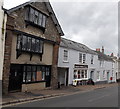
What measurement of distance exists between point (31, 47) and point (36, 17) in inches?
119

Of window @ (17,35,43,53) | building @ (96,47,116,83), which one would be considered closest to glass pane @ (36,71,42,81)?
window @ (17,35,43,53)

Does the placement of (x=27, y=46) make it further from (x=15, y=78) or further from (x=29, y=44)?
(x=15, y=78)

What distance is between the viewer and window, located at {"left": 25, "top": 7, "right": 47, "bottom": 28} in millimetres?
14602

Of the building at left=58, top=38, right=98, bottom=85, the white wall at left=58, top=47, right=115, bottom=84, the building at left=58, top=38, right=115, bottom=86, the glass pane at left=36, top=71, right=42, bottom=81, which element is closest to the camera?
the glass pane at left=36, top=71, right=42, bottom=81

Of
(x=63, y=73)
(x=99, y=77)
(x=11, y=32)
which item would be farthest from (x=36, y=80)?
(x=99, y=77)

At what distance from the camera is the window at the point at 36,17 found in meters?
14.6

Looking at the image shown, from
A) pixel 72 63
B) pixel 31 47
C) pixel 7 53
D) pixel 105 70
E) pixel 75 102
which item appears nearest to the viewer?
pixel 75 102

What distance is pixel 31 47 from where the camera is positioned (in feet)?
49.6

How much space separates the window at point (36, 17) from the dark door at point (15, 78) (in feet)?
14.7

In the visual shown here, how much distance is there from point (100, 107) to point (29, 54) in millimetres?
8235

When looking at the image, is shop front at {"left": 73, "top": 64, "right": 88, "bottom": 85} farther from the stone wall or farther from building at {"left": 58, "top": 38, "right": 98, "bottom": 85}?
the stone wall

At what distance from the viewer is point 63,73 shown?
76.8 feet

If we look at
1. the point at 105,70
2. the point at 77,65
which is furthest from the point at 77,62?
the point at 105,70

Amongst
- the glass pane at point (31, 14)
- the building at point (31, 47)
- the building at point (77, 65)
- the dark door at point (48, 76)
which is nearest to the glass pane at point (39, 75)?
the building at point (31, 47)
